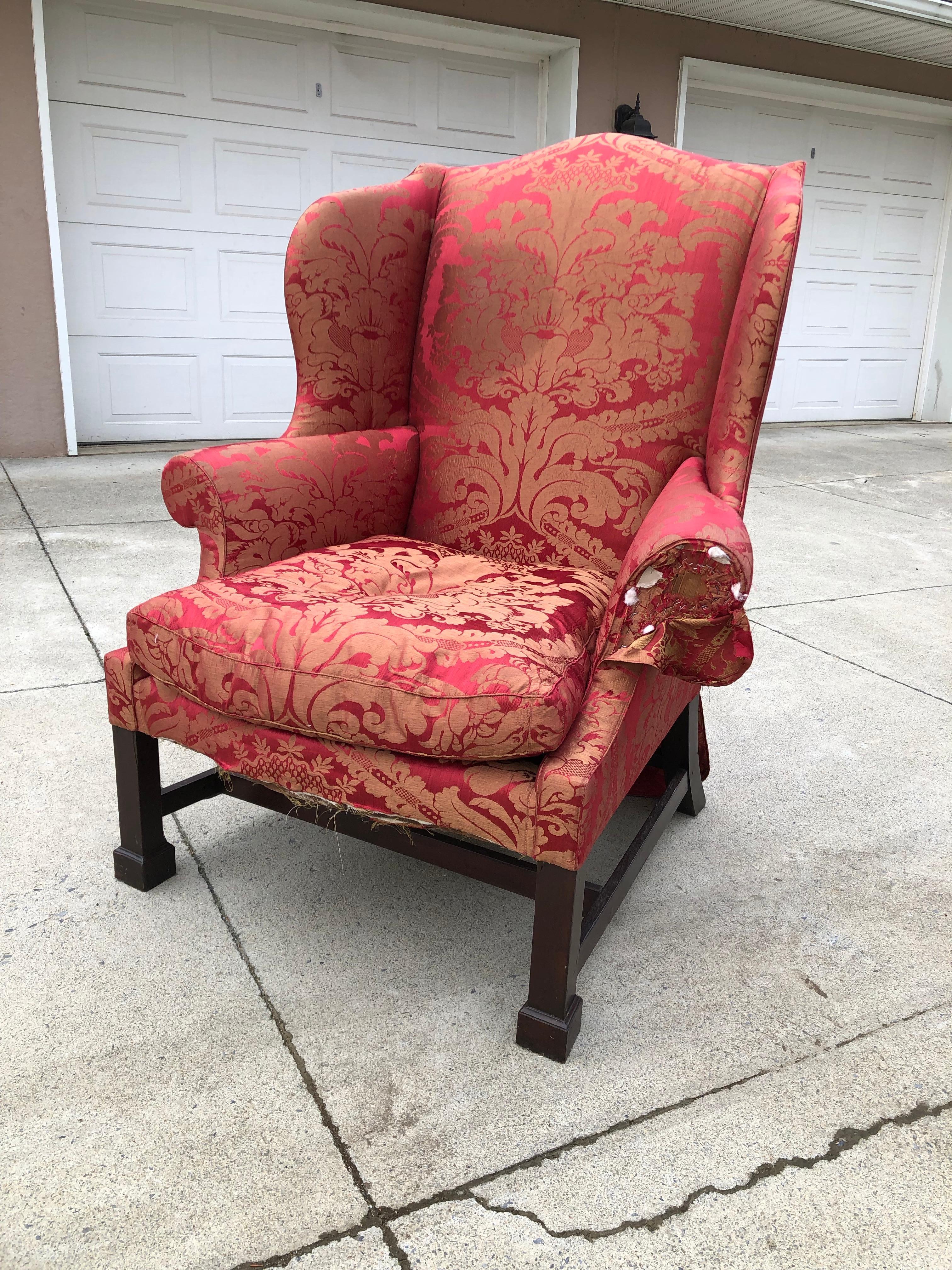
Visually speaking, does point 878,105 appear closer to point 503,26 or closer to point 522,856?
point 503,26

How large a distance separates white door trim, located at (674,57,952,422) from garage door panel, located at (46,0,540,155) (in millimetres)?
1013

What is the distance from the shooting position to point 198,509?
146cm

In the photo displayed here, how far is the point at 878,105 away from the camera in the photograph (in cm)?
636

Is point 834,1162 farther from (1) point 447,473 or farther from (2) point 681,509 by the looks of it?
(1) point 447,473

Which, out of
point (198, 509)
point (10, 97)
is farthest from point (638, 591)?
point (10, 97)

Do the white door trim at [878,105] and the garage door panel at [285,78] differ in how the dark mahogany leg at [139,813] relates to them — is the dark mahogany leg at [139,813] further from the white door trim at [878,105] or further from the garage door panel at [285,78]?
the white door trim at [878,105]

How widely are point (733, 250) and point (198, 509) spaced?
92 cm

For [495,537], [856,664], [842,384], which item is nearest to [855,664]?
A: [856,664]

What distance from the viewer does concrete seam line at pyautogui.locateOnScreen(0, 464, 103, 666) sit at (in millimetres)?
2400

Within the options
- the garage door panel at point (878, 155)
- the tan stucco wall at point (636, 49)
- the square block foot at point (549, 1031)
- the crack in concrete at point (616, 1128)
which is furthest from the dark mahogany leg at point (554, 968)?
the garage door panel at point (878, 155)

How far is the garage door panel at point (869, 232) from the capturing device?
6422 mm

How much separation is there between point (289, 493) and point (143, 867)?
0.61 m

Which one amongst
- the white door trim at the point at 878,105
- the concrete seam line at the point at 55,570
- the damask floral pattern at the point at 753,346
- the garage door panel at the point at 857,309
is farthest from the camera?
the garage door panel at the point at 857,309

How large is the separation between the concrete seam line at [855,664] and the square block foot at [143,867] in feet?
4.64
